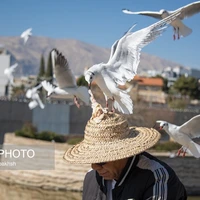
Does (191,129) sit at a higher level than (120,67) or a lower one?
lower

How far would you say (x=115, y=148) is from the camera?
62.7 inches

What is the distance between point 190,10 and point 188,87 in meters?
34.8

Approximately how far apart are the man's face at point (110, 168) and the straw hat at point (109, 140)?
50 mm

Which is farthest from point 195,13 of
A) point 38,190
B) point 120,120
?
point 38,190

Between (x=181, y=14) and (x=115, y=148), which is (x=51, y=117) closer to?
(x=181, y=14)

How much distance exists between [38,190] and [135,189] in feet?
29.2

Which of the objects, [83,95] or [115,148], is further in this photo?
[83,95]

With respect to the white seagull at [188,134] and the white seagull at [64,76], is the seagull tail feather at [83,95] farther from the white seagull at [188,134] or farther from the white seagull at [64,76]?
the white seagull at [188,134]

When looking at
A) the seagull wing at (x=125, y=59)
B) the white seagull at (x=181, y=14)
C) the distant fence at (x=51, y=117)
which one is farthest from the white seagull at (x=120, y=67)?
the distant fence at (x=51, y=117)

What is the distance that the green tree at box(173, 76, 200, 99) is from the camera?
1478 inches

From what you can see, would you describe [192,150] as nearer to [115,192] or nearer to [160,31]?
[160,31]

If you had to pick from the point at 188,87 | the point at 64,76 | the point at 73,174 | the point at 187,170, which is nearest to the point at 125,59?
the point at 64,76

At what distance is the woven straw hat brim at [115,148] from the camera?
5.18 feet

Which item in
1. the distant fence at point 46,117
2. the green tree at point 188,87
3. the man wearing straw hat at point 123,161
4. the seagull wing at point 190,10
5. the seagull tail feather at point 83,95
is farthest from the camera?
the green tree at point 188,87
